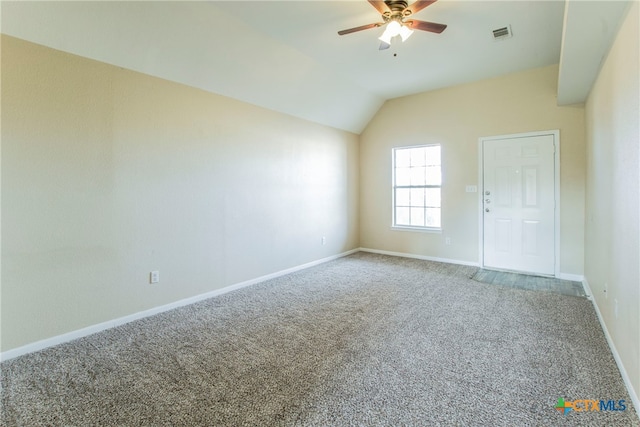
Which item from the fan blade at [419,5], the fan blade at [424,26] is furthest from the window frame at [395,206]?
the fan blade at [419,5]

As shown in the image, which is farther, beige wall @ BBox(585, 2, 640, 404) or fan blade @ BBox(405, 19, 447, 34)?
fan blade @ BBox(405, 19, 447, 34)

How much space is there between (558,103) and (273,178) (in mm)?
3855

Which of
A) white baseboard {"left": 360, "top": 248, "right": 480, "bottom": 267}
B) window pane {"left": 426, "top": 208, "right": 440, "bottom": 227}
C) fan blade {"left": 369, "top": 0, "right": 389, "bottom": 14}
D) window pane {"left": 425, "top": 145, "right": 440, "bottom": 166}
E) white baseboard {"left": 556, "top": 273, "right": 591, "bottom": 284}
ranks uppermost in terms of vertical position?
fan blade {"left": 369, "top": 0, "right": 389, "bottom": 14}

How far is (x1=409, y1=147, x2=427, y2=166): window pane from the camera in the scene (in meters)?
5.32

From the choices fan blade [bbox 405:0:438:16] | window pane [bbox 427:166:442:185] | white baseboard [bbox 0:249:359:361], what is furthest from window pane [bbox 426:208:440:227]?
fan blade [bbox 405:0:438:16]

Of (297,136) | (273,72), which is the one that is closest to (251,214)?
(297,136)

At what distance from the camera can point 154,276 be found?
3002 millimetres

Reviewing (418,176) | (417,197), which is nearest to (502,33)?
(418,176)

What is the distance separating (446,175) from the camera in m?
5.00

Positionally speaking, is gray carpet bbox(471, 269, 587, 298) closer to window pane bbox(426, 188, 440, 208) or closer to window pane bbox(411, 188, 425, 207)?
window pane bbox(426, 188, 440, 208)

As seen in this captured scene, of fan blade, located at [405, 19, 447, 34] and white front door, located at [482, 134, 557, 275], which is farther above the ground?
fan blade, located at [405, 19, 447, 34]

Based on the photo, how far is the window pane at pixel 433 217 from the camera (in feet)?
17.1

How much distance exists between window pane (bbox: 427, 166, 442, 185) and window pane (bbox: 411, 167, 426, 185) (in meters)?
0.09

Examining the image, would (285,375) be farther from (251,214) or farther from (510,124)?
(510,124)
